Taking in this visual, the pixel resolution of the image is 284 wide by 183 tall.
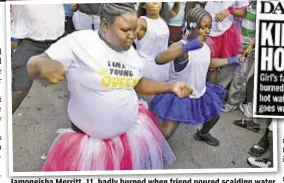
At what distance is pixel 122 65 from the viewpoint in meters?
2.15

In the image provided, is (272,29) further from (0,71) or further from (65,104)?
(0,71)

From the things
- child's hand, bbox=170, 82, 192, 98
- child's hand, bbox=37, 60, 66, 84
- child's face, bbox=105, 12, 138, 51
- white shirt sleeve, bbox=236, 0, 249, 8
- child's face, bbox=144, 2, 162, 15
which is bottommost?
child's hand, bbox=170, 82, 192, 98

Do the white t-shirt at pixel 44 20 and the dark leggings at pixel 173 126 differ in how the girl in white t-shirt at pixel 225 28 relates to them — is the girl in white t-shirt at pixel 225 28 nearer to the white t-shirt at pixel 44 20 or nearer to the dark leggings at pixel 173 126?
the dark leggings at pixel 173 126

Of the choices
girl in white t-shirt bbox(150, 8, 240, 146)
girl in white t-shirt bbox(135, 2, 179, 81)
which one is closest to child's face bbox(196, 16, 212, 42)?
girl in white t-shirt bbox(150, 8, 240, 146)

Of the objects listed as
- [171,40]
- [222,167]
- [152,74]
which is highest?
[171,40]

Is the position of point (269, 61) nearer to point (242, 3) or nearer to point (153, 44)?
point (242, 3)

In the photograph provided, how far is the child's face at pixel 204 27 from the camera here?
7.15ft

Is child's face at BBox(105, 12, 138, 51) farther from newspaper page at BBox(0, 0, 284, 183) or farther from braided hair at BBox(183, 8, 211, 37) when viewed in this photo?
braided hair at BBox(183, 8, 211, 37)

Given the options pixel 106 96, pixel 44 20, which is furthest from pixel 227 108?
pixel 44 20

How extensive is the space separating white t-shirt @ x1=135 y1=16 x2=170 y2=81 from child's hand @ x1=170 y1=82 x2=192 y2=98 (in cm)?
8

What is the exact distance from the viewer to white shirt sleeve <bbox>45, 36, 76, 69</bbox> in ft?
7.01

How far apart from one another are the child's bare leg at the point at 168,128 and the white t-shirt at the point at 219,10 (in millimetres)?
397

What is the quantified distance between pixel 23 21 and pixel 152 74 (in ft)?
1.84

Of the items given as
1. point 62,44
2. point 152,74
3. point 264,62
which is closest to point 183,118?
point 152,74
